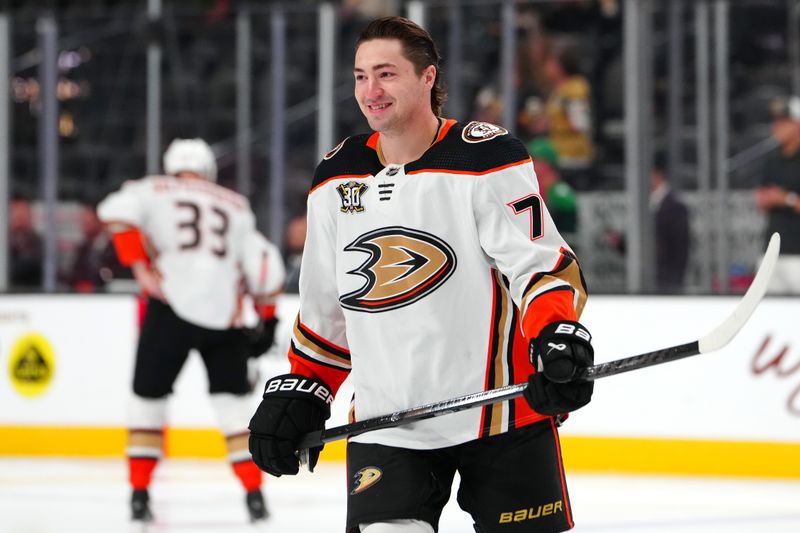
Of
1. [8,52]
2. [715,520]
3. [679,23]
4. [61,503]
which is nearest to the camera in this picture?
[715,520]

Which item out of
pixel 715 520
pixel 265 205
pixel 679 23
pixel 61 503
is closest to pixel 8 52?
pixel 265 205

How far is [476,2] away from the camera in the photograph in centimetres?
621

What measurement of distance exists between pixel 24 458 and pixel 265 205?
1625mm

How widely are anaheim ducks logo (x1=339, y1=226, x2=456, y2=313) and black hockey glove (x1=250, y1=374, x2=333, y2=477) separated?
19 cm

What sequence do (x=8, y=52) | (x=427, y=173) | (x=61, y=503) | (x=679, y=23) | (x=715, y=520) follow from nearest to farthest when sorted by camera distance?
1. (x=427, y=173)
2. (x=715, y=520)
3. (x=61, y=503)
4. (x=679, y=23)
5. (x=8, y=52)

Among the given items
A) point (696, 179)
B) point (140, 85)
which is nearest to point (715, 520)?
point (696, 179)

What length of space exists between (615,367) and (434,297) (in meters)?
0.32

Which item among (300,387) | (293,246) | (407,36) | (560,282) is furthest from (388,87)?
(293,246)

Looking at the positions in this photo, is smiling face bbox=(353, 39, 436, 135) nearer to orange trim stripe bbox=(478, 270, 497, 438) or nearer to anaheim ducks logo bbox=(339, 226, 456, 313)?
anaheim ducks logo bbox=(339, 226, 456, 313)

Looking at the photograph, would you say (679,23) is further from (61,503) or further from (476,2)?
(61,503)

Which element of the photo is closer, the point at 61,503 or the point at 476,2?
the point at 61,503

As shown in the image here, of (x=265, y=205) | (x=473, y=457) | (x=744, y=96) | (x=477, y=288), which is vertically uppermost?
(x=744, y=96)

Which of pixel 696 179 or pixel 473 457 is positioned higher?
pixel 696 179

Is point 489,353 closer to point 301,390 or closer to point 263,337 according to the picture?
point 301,390
